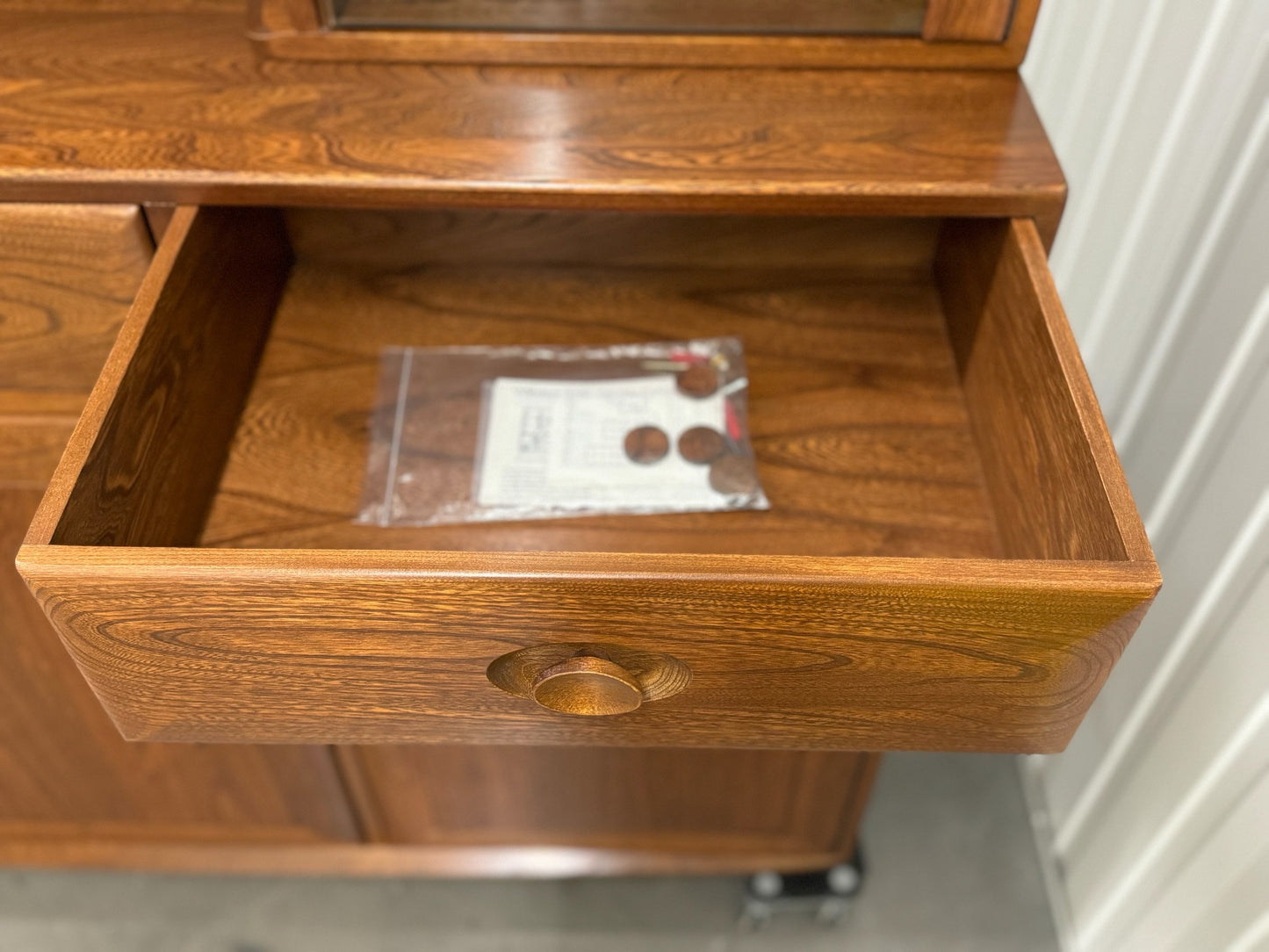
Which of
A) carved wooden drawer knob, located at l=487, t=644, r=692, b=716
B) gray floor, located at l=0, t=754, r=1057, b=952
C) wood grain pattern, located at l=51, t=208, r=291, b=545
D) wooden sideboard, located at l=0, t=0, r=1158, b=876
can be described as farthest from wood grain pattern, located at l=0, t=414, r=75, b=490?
gray floor, located at l=0, t=754, r=1057, b=952

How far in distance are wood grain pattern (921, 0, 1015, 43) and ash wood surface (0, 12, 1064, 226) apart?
0.03m

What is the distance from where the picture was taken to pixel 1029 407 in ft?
2.07

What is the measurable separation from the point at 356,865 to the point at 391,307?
1.97ft

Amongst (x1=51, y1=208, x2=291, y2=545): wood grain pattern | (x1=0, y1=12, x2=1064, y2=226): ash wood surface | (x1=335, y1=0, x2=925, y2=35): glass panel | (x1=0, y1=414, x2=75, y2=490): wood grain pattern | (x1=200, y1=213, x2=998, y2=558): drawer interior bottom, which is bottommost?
(x1=0, y1=414, x2=75, y2=490): wood grain pattern

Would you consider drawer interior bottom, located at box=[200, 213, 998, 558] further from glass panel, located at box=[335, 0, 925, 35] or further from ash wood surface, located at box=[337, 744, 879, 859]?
ash wood surface, located at box=[337, 744, 879, 859]

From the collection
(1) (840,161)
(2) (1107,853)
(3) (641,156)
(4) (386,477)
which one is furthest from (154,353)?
(2) (1107,853)

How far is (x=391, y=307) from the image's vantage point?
823mm

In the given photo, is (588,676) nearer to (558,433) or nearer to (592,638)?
(592,638)

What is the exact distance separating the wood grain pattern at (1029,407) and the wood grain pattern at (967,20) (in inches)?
4.8

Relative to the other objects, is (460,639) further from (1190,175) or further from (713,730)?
(1190,175)

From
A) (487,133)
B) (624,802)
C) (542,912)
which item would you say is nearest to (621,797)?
(624,802)

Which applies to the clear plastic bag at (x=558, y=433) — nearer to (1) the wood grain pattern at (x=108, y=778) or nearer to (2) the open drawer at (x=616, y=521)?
(2) the open drawer at (x=616, y=521)

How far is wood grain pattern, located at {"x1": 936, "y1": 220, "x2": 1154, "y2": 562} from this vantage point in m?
0.53

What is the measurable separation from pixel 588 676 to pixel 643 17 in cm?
46
